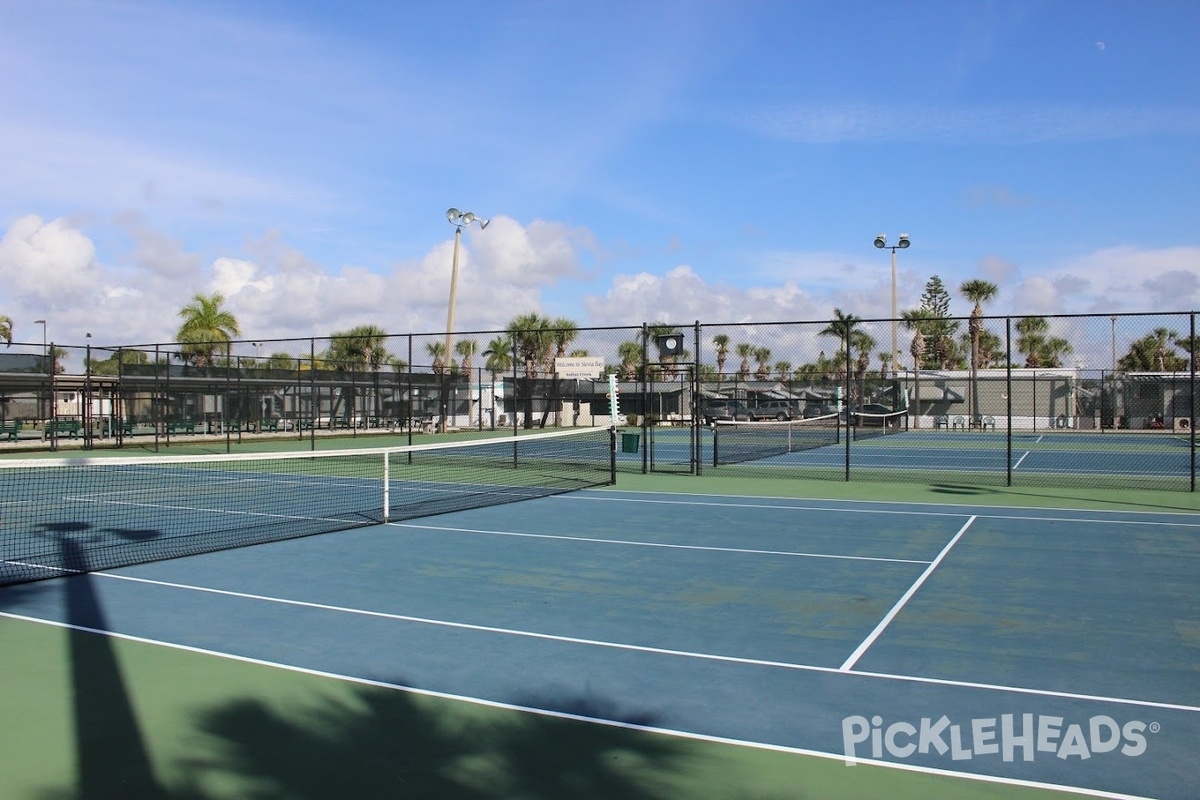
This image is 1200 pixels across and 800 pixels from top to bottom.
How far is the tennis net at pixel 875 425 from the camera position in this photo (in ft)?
122

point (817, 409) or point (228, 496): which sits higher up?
point (817, 409)

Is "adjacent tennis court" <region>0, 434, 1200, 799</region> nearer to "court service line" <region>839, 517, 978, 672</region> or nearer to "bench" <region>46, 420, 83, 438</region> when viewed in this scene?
"court service line" <region>839, 517, 978, 672</region>

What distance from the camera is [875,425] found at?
44438 millimetres

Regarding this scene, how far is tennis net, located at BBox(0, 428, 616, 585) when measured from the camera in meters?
10.9

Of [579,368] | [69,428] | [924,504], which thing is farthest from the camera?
[69,428]

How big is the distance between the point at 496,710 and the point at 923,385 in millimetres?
48365

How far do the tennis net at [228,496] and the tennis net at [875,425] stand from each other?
48.7ft

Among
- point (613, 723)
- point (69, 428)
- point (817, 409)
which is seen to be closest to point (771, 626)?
point (613, 723)

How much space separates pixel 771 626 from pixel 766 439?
29.0m

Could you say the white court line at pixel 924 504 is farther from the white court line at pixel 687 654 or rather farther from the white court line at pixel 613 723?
the white court line at pixel 613 723

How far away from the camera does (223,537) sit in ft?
39.2

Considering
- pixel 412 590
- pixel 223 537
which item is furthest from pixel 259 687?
pixel 223 537

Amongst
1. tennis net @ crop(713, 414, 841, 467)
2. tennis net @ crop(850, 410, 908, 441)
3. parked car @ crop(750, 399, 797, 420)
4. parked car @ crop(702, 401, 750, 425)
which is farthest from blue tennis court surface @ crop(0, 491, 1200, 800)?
parked car @ crop(750, 399, 797, 420)

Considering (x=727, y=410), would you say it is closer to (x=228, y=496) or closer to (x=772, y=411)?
(x=772, y=411)
